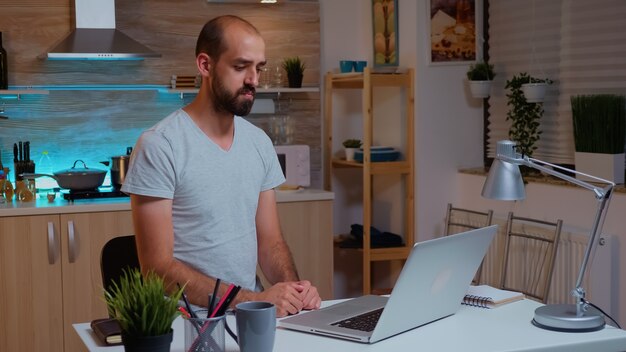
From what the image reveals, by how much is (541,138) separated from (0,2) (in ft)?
9.84

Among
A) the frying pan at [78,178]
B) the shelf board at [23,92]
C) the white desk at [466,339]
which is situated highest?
the shelf board at [23,92]

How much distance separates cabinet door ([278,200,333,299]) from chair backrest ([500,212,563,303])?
1.00 metres

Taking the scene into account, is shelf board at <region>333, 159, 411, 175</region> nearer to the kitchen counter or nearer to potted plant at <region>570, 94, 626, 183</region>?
potted plant at <region>570, 94, 626, 183</region>

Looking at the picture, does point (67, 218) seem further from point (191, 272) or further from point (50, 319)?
point (191, 272)

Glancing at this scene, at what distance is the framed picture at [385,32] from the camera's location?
5.07 metres

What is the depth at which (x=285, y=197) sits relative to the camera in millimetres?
4758

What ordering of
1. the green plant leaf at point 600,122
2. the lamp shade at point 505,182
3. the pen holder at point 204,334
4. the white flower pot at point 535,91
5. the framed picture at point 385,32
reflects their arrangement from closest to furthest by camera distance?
the pen holder at point 204,334, the lamp shade at point 505,182, the green plant leaf at point 600,122, the white flower pot at point 535,91, the framed picture at point 385,32

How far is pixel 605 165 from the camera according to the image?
4008mm

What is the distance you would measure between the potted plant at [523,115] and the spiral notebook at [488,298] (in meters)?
2.16

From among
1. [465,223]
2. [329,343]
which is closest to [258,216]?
[329,343]

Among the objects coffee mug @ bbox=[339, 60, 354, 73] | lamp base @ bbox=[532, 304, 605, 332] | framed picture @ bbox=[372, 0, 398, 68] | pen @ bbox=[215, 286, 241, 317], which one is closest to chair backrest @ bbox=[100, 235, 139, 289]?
pen @ bbox=[215, 286, 241, 317]

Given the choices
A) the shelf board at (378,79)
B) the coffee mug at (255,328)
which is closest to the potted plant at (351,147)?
the shelf board at (378,79)

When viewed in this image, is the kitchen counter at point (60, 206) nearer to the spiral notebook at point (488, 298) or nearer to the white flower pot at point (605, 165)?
the white flower pot at point (605, 165)

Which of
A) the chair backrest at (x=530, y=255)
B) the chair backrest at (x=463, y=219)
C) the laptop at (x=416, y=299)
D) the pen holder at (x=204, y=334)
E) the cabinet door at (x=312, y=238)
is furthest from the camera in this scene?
the cabinet door at (x=312, y=238)
